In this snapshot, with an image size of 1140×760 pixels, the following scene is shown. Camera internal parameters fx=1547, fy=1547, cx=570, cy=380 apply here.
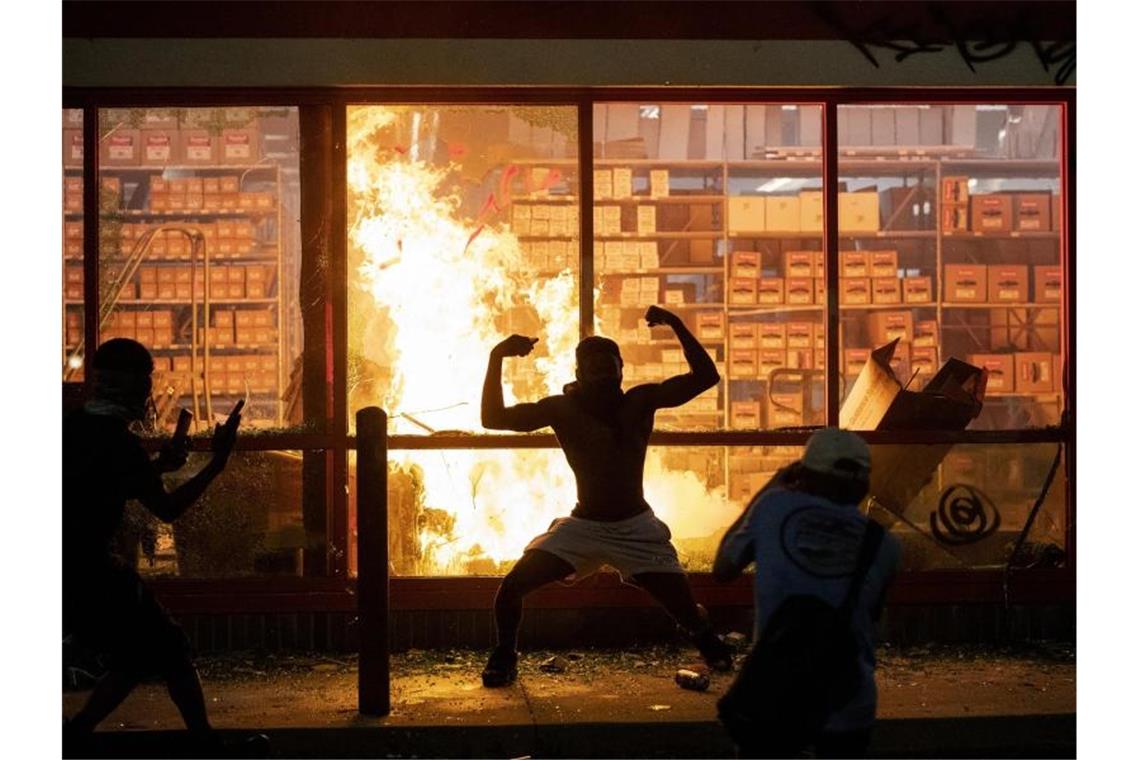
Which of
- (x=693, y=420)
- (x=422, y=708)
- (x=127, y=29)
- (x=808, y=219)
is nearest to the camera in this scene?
(x=422, y=708)

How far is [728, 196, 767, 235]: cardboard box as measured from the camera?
413 inches

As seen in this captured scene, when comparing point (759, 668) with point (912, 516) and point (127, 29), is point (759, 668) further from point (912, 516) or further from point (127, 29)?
point (127, 29)

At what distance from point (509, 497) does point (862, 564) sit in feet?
14.7

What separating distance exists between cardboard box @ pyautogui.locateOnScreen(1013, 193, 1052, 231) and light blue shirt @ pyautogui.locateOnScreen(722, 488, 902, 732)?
5865 millimetres

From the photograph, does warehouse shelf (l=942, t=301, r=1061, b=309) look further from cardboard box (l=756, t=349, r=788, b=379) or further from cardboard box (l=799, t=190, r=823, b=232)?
cardboard box (l=756, t=349, r=788, b=379)

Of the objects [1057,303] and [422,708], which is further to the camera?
[1057,303]

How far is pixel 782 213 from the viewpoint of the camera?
407 inches

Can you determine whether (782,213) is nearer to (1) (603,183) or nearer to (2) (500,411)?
(1) (603,183)

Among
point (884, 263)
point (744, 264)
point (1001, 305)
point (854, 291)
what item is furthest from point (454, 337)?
point (1001, 305)

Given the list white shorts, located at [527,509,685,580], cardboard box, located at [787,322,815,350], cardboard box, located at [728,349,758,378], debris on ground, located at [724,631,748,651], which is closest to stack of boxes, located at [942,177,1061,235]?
cardboard box, located at [787,322,815,350]

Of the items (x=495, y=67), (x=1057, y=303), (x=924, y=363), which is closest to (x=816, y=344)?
(x=924, y=363)

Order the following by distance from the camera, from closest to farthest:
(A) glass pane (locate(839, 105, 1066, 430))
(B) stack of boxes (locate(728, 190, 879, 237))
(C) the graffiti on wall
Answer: (C) the graffiti on wall, (A) glass pane (locate(839, 105, 1066, 430)), (B) stack of boxes (locate(728, 190, 879, 237))

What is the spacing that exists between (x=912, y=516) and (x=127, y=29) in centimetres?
532

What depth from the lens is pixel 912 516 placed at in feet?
30.1
